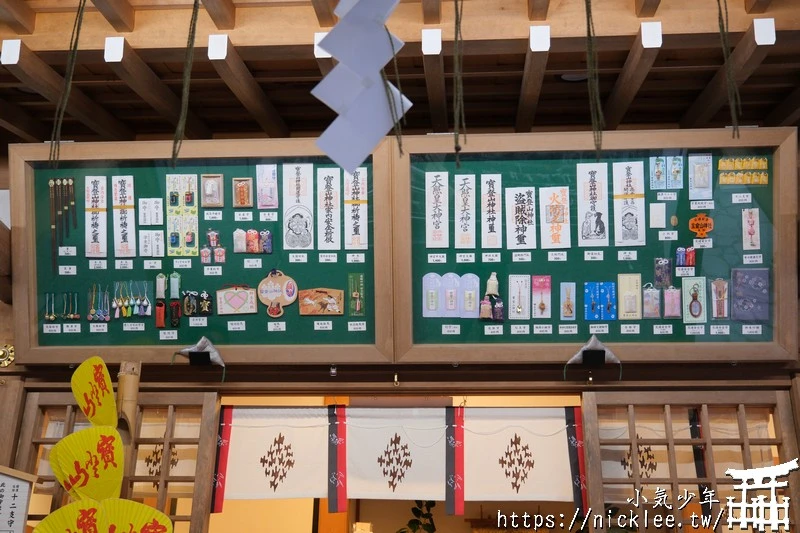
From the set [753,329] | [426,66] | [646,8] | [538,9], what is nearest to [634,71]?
[646,8]

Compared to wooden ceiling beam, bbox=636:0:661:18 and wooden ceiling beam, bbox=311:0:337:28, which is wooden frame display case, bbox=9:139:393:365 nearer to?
wooden ceiling beam, bbox=311:0:337:28

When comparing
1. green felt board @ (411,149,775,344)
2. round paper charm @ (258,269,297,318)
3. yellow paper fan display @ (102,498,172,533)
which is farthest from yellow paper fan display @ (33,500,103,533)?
green felt board @ (411,149,775,344)

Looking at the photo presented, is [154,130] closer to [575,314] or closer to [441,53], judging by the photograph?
[441,53]

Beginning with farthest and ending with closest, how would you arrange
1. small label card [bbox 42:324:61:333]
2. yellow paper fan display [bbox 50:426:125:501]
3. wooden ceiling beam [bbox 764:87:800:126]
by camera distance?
wooden ceiling beam [bbox 764:87:800:126]
small label card [bbox 42:324:61:333]
yellow paper fan display [bbox 50:426:125:501]

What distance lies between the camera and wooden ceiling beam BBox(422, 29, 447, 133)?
3.62 metres

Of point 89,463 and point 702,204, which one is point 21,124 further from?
point 702,204

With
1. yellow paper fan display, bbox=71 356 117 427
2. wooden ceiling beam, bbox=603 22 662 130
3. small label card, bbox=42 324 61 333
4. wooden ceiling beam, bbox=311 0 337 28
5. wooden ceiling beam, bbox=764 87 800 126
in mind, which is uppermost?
wooden ceiling beam, bbox=311 0 337 28

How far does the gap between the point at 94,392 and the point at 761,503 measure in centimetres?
309

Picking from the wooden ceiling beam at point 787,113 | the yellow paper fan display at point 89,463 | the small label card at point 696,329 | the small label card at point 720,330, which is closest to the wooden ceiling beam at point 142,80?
the yellow paper fan display at point 89,463

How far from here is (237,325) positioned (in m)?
4.00

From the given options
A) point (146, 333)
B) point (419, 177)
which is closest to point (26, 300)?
point (146, 333)

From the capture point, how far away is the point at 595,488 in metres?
3.77

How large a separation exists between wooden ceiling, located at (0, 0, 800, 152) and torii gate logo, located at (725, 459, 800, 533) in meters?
1.86

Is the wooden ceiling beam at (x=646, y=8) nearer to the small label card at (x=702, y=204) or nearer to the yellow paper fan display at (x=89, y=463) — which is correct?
the small label card at (x=702, y=204)
